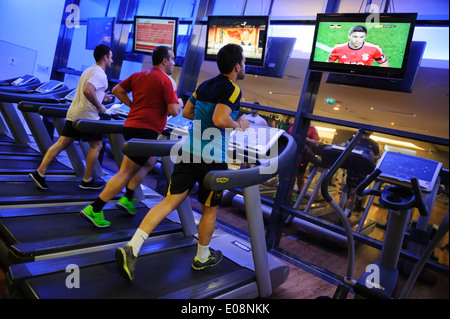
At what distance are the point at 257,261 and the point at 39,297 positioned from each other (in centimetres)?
133

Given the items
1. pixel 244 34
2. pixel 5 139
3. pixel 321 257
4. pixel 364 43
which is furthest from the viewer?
pixel 5 139

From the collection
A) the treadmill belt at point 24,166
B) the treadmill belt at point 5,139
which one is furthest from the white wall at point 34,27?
the treadmill belt at point 24,166

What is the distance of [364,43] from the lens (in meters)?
2.85

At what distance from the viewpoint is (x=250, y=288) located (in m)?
2.22

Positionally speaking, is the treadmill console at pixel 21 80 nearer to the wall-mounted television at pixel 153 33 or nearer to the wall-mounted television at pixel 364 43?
the wall-mounted television at pixel 153 33

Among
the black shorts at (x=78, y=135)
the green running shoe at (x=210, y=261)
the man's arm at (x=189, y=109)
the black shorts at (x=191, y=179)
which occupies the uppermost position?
the man's arm at (x=189, y=109)

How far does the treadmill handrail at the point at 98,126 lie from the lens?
249 centimetres

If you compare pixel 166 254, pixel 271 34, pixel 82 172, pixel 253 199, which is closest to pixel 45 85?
pixel 82 172

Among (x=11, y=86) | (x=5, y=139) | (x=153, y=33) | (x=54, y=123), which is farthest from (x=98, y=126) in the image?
(x=11, y=86)

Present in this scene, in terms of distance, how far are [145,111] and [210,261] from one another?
1.31m

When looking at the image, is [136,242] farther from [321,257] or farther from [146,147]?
[321,257]

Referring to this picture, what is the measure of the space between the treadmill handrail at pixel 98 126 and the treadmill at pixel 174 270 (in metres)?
0.71

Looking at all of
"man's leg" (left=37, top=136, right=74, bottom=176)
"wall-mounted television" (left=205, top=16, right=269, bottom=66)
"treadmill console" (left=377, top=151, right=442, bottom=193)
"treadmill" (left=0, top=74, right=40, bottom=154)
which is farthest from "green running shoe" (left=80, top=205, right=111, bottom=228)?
"treadmill" (left=0, top=74, right=40, bottom=154)

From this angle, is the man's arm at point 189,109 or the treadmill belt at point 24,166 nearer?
the man's arm at point 189,109
